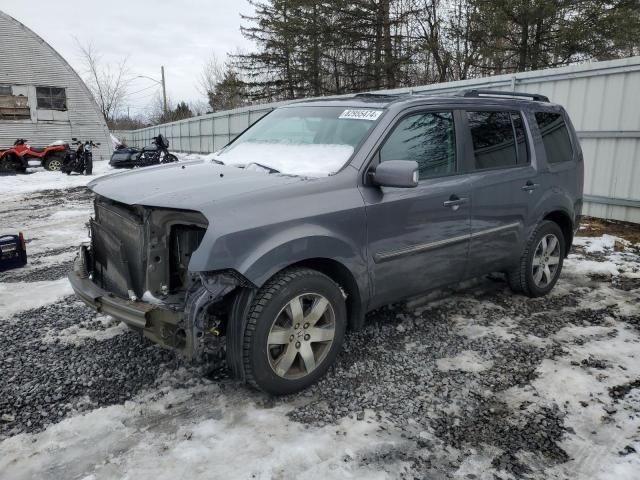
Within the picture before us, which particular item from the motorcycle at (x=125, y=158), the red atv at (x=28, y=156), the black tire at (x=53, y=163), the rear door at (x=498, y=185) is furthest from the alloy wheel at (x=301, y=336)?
the black tire at (x=53, y=163)

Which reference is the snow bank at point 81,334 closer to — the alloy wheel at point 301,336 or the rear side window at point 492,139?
the alloy wheel at point 301,336

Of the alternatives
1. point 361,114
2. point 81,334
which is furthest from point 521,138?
point 81,334

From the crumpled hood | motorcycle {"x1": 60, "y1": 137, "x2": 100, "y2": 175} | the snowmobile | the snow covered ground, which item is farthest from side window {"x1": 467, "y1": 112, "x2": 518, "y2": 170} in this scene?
motorcycle {"x1": 60, "y1": 137, "x2": 100, "y2": 175}

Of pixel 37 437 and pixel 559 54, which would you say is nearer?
pixel 37 437

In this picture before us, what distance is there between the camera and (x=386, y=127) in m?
3.41

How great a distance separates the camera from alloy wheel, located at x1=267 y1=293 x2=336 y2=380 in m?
2.91

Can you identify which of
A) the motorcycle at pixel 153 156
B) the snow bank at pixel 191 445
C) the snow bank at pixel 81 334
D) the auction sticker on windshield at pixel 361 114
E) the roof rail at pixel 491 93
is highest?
the roof rail at pixel 491 93

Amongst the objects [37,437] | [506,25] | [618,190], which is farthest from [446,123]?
[506,25]

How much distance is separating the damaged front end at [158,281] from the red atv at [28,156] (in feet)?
58.3

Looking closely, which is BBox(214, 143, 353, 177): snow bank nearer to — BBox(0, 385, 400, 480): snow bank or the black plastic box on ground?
BBox(0, 385, 400, 480): snow bank

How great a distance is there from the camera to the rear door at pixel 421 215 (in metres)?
3.33

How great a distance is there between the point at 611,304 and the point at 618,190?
167 inches

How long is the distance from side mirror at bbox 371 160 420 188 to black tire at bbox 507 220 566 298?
6.64 ft

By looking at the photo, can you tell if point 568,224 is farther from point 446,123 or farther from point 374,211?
point 374,211
